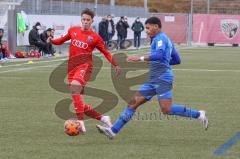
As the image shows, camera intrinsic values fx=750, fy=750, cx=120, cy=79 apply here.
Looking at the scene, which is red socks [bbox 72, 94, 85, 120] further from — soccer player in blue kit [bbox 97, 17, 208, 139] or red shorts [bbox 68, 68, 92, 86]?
soccer player in blue kit [bbox 97, 17, 208, 139]

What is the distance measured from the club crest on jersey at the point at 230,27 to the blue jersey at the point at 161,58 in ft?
152

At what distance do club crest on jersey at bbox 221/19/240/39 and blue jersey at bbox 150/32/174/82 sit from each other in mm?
46403

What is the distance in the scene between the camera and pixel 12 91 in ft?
59.6

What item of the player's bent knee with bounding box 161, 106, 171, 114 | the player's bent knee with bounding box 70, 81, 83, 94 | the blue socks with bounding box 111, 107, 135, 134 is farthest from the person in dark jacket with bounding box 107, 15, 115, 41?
the blue socks with bounding box 111, 107, 135, 134

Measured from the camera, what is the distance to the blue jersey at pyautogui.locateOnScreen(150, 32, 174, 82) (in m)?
10.5

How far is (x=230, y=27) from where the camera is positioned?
186ft

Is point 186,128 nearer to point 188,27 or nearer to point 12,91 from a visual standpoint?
point 12,91

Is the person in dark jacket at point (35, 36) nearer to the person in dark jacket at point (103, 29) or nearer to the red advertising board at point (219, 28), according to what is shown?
the person in dark jacket at point (103, 29)

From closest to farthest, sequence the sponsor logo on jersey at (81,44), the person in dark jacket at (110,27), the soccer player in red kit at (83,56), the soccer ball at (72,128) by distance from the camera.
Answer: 1. the soccer ball at (72,128)
2. the soccer player in red kit at (83,56)
3. the sponsor logo on jersey at (81,44)
4. the person in dark jacket at (110,27)

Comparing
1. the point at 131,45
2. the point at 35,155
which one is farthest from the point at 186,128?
the point at 131,45

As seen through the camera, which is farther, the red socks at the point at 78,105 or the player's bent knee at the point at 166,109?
the red socks at the point at 78,105

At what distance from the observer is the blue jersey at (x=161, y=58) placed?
10477 millimetres

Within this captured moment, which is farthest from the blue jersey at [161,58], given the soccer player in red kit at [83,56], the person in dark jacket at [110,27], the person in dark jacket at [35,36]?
the person in dark jacket at [110,27]

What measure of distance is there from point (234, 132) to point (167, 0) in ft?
228
